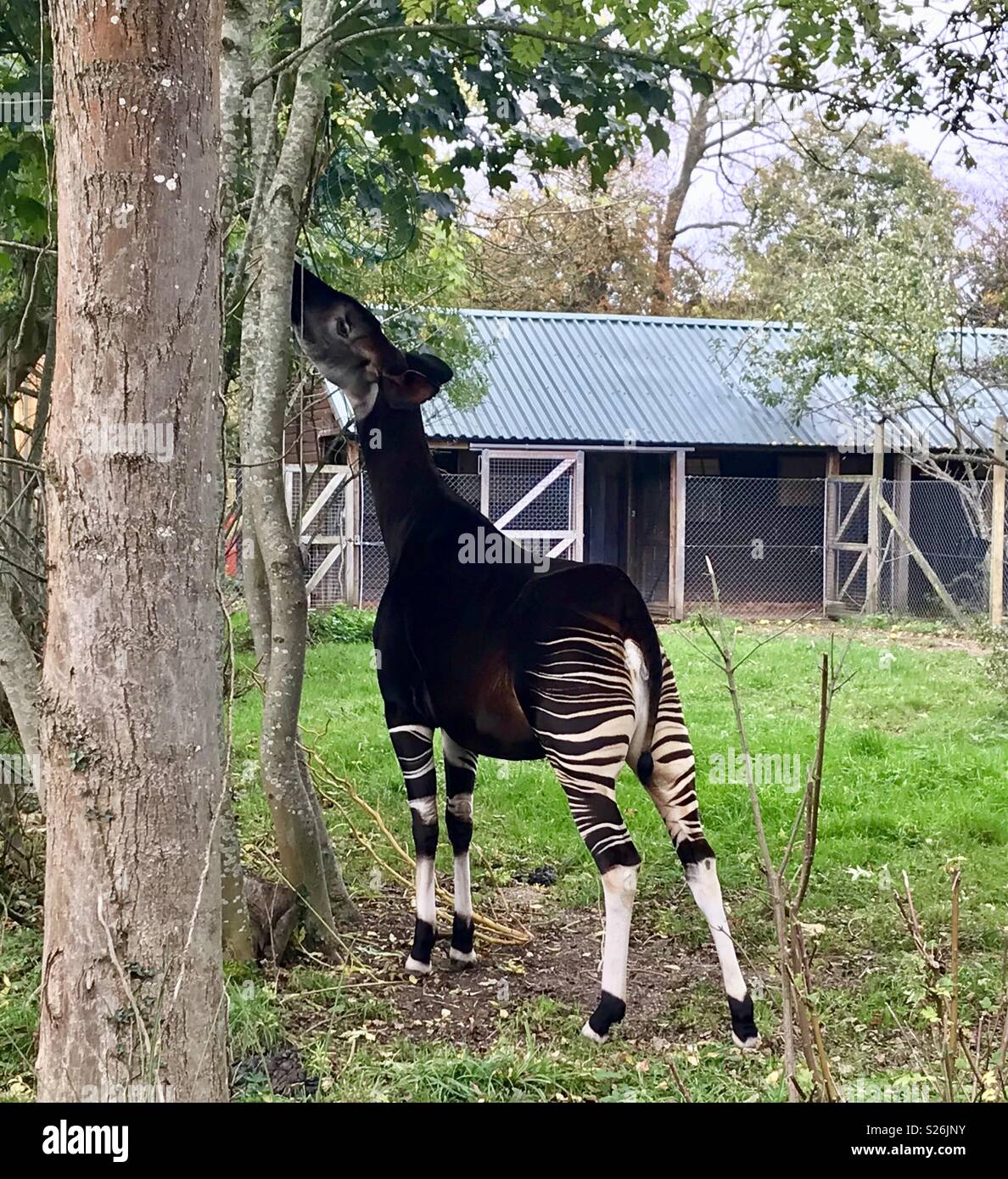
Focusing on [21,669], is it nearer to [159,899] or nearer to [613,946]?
[159,899]

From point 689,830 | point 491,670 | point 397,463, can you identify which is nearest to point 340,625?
point 397,463

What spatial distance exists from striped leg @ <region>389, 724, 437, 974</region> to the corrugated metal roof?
508 cm

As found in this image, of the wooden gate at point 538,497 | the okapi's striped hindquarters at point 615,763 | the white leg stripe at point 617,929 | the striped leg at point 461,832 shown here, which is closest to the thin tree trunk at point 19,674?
the striped leg at point 461,832

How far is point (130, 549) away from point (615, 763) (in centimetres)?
223

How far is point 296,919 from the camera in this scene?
4.52m

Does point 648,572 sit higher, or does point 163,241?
point 163,241

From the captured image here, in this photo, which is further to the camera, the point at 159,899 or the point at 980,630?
the point at 980,630

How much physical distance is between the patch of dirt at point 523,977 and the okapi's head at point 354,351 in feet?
7.17

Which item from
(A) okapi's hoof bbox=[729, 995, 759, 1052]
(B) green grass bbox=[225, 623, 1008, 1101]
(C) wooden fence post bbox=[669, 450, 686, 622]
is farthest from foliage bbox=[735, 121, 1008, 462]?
(A) okapi's hoof bbox=[729, 995, 759, 1052]

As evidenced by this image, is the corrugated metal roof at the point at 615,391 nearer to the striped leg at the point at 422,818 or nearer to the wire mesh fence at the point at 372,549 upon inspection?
the wire mesh fence at the point at 372,549

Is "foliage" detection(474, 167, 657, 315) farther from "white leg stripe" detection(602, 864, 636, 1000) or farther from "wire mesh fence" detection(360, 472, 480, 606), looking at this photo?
"white leg stripe" detection(602, 864, 636, 1000)

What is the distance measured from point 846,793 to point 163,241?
18.0ft

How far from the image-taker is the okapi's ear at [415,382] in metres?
4.73
